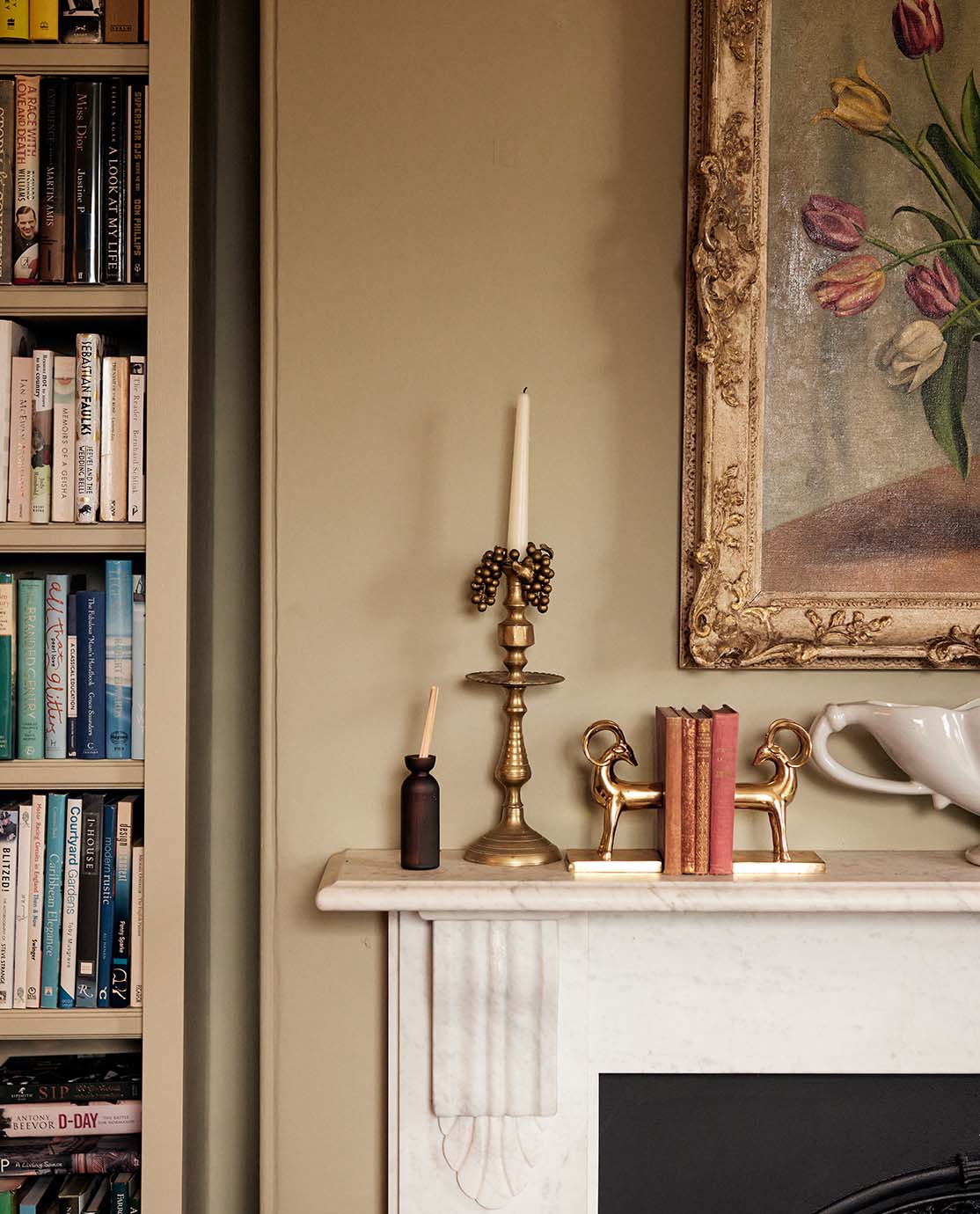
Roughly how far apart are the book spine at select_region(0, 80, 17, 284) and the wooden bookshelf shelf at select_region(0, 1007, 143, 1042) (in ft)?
2.96

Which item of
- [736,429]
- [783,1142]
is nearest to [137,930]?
[783,1142]

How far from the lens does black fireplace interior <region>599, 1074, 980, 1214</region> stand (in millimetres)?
1362

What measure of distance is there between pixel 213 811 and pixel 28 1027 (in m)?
0.37

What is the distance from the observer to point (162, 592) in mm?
1303

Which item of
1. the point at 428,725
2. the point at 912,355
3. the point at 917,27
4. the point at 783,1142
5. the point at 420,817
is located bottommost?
the point at 783,1142

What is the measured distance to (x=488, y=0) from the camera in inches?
53.8

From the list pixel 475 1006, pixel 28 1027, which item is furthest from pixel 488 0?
pixel 28 1027

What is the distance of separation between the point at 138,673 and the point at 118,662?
0.03 m

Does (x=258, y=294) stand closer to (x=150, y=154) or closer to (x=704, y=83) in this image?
(x=150, y=154)

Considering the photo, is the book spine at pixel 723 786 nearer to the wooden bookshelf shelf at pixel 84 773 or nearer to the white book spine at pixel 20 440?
the wooden bookshelf shelf at pixel 84 773

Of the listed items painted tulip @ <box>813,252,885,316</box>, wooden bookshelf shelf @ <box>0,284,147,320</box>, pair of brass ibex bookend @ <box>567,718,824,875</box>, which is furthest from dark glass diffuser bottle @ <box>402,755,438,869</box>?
painted tulip @ <box>813,252,885,316</box>

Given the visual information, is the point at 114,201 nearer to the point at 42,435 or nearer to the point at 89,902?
the point at 42,435

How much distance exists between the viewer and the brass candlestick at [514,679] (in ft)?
4.24

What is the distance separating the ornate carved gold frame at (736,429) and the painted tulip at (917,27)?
0.58ft
